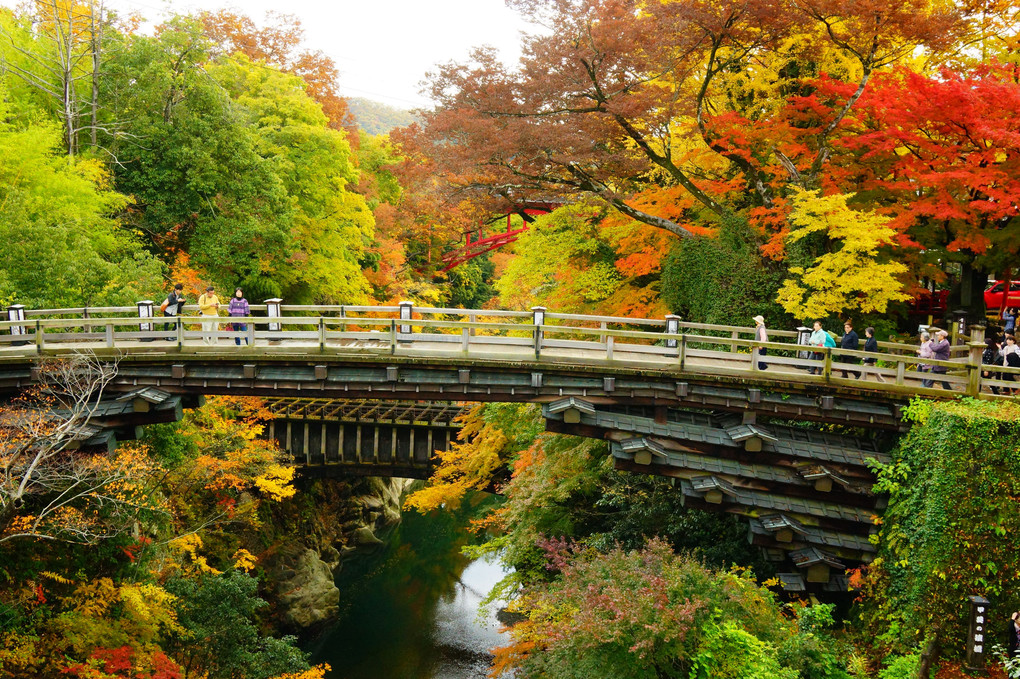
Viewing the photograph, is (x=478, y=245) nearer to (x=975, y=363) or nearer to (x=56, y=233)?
(x=56, y=233)

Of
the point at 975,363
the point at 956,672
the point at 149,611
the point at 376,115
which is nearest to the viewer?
the point at 956,672

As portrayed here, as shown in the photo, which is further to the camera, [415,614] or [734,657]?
[415,614]

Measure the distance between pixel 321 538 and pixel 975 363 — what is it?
24.6 m

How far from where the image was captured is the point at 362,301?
1384 inches

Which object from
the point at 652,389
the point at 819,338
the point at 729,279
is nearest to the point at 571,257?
the point at 729,279

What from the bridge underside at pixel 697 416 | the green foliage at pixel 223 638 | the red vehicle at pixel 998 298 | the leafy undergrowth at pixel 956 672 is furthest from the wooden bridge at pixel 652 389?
the red vehicle at pixel 998 298

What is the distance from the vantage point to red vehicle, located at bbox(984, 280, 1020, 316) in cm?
2361

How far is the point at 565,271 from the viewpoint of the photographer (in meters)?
26.9

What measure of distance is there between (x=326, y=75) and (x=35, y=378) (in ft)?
108

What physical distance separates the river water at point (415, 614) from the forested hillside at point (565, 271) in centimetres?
127

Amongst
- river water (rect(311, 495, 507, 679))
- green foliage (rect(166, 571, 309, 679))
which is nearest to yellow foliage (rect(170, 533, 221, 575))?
green foliage (rect(166, 571, 309, 679))

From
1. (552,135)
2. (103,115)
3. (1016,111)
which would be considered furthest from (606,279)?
(103,115)

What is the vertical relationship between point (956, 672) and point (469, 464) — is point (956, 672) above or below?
below

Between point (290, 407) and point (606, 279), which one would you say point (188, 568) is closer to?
point (290, 407)
